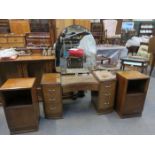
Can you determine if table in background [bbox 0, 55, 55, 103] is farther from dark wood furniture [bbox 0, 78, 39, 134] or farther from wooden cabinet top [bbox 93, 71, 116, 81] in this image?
wooden cabinet top [bbox 93, 71, 116, 81]

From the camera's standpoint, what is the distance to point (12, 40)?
3352 millimetres

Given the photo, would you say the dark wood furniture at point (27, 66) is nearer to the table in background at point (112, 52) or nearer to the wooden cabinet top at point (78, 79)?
the wooden cabinet top at point (78, 79)

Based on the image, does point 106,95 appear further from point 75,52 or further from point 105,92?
point 75,52

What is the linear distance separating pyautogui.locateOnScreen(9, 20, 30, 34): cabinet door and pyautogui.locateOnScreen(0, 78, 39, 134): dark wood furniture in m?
2.07

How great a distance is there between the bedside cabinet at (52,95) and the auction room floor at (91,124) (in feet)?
0.43

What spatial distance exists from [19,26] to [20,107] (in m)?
2.54

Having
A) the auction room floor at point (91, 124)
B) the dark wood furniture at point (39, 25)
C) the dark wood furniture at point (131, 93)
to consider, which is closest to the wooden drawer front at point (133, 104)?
the dark wood furniture at point (131, 93)

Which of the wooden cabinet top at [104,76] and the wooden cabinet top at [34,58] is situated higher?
the wooden cabinet top at [34,58]

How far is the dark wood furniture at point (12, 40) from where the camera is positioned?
3311 millimetres

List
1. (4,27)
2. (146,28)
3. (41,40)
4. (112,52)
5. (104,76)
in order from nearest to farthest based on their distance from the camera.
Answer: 1. (104,76)
2. (41,40)
3. (4,27)
4. (112,52)
5. (146,28)

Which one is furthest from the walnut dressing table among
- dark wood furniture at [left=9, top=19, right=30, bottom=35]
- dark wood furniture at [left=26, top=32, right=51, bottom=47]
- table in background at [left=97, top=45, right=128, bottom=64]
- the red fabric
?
table in background at [left=97, top=45, right=128, bottom=64]

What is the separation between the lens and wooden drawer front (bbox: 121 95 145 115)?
2217 mm

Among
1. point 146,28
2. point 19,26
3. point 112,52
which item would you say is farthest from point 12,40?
point 146,28

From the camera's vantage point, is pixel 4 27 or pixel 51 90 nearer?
pixel 51 90
